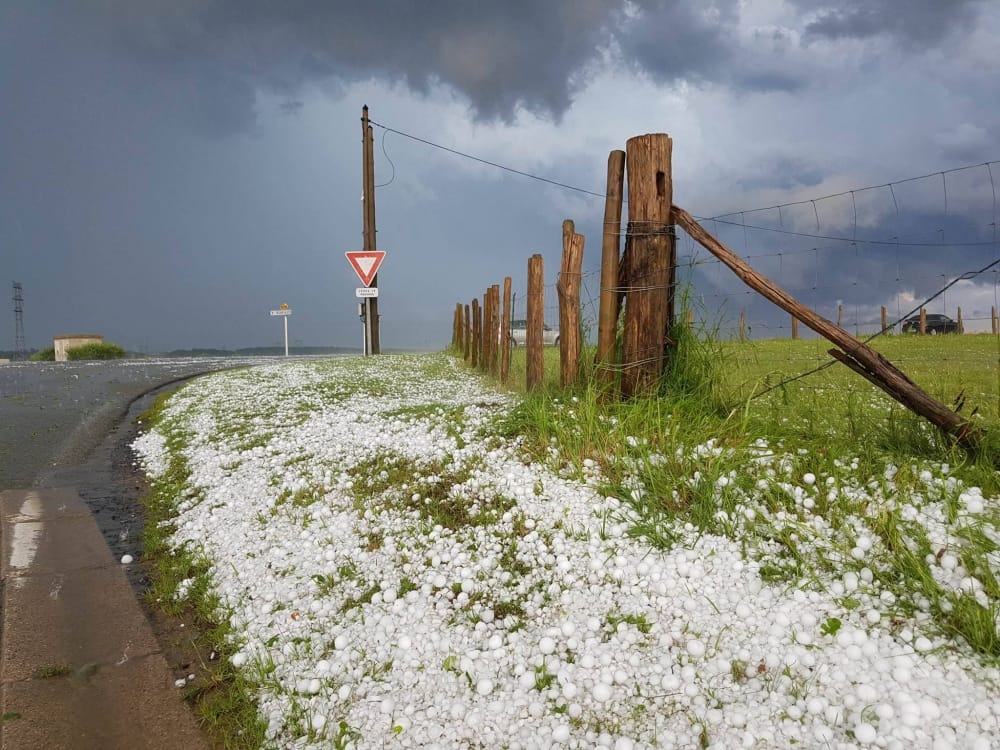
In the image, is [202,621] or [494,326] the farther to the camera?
[494,326]

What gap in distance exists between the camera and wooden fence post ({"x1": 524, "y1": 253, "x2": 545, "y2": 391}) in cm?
902

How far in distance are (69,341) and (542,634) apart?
147 feet

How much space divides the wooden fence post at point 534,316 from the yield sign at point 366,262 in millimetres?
13116

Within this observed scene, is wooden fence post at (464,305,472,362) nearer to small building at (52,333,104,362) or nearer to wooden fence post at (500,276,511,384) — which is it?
wooden fence post at (500,276,511,384)

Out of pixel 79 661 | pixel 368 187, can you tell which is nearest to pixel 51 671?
pixel 79 661

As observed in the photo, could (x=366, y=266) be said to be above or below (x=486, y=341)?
above

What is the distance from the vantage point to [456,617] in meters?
3.63

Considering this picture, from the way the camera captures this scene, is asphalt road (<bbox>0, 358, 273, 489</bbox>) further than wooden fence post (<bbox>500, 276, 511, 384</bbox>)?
No

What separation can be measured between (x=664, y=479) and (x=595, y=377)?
6.56 ft

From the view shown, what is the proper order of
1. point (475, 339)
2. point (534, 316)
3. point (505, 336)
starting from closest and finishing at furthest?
point (534, 316)
point (505, 336)
point (475, 339)

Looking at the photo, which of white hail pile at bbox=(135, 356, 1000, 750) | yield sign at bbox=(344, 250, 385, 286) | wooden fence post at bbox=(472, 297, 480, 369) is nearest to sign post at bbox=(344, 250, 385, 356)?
yield sign at bbox=(344, 250, 385, 286)

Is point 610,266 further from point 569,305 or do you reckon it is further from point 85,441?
Result: point 85,441

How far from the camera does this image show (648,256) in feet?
19.3

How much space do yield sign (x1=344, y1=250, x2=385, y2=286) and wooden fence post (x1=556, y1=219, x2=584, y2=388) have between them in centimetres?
1615
